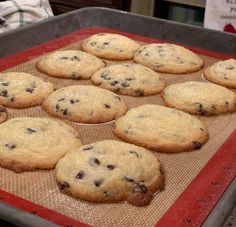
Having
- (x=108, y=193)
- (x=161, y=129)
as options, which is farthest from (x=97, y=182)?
(x=161, y=129)

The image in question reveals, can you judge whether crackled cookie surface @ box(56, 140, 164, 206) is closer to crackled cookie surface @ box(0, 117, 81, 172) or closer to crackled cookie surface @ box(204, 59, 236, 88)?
Answer: crackled cookie surface @ box(0, 117, 81, 172)

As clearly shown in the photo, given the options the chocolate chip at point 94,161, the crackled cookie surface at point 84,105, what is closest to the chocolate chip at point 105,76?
the crackled cookie surface at point 84,105

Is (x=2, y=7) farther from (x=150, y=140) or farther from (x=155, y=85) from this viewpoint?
(x=150, y=140)

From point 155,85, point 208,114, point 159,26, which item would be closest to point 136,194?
point 208,114

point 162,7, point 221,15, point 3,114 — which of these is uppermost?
point 221,15

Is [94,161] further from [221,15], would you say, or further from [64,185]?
[221,15]

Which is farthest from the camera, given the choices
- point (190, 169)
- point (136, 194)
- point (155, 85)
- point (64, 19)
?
point (64, 19)

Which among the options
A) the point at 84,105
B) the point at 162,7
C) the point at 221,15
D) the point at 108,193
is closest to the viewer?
the point at 108,193

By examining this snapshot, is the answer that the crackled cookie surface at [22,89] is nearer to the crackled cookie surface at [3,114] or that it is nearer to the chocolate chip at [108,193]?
the crackled cookie surface at [3,114]
